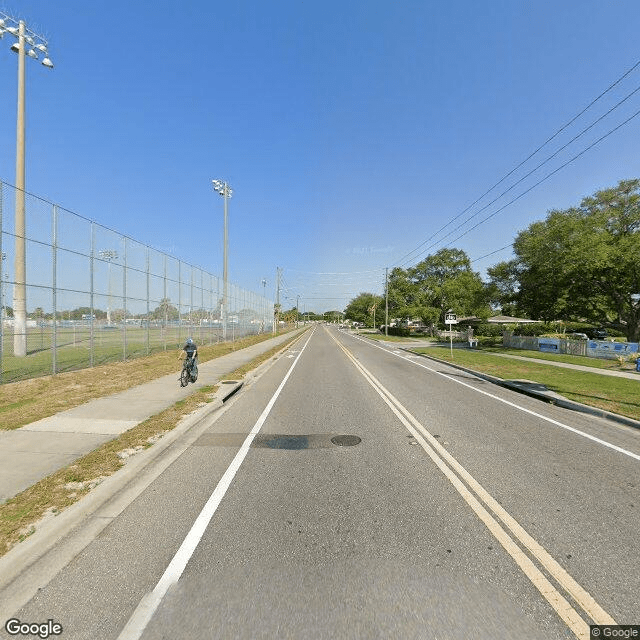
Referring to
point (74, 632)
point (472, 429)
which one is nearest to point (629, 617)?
point (74, 632)

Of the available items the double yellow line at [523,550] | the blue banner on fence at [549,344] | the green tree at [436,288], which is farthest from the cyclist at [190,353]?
the green tree at [436,288]

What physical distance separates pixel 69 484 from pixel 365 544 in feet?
11.6

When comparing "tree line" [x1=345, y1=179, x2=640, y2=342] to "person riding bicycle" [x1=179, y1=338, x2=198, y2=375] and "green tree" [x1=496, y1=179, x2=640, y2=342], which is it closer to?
"green tree" [x1=496, y1=179, x2=640, y2=342]

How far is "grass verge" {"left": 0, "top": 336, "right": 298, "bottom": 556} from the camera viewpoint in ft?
11.0

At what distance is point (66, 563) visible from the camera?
299cm

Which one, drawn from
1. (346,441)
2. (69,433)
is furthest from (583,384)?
(69,433)

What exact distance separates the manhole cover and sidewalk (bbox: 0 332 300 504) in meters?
3.82

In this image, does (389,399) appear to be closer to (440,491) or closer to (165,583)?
(440,491)

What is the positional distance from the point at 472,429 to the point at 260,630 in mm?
5832

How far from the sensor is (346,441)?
6.27 meters

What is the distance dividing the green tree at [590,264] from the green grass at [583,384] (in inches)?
440

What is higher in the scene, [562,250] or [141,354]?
[562,250]

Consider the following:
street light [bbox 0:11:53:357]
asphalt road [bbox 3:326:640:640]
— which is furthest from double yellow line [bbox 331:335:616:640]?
street light [bbox 0:11:53:357]

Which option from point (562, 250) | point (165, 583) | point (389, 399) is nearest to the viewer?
point (165, 583)
